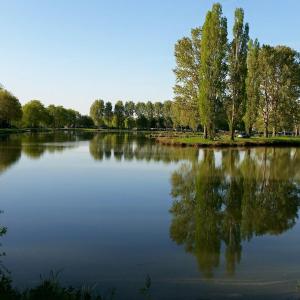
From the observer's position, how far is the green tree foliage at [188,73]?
6334 centimetres

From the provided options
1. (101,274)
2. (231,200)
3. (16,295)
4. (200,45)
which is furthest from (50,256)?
(200,45)

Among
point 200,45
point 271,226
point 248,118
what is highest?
point 200,45

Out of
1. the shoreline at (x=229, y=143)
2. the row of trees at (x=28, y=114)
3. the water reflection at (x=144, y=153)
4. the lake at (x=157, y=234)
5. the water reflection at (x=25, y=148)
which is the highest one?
the row of trees at (x=28, y=114)

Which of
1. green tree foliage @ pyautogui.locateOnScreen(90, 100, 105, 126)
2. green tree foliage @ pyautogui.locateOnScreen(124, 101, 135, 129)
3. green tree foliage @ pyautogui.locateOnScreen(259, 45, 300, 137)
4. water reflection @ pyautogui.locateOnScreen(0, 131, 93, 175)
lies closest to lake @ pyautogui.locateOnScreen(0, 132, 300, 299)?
water reflection @ pyautogui.locateOnScreen(0, 131, 93, 175)

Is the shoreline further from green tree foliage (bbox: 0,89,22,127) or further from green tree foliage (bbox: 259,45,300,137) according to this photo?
green tree foliage (bbox: 0,89,22,127)

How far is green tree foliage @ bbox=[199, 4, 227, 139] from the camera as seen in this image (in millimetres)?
56469

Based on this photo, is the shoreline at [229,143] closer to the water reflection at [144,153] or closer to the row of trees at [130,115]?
the water reflection at [144,153]

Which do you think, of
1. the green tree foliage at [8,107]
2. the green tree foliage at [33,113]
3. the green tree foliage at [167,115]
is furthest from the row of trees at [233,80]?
the green tree foliage at [167,115]

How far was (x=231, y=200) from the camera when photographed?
18.3 metres

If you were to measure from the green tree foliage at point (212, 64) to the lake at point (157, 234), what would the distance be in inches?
1274

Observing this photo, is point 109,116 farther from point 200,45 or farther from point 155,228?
point 155,228

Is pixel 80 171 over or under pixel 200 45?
under

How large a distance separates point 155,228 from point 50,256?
160 inches

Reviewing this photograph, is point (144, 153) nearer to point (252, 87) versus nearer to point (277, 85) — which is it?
point (252, 87)
